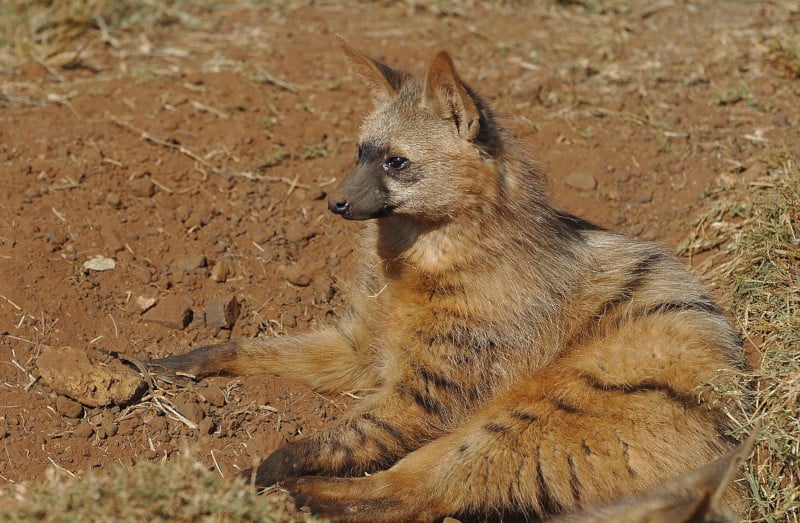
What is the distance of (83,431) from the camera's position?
14.9 ft

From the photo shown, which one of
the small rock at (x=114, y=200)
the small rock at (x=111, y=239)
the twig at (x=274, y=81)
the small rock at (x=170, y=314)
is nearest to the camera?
the small rock at (x=170, y=314)

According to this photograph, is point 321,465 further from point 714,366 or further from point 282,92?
point 282,92

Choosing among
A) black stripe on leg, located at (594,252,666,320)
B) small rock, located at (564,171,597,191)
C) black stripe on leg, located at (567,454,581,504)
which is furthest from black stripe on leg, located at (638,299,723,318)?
small rock, located at (564,171,597,191)

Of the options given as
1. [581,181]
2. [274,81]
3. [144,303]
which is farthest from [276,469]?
[274,81]

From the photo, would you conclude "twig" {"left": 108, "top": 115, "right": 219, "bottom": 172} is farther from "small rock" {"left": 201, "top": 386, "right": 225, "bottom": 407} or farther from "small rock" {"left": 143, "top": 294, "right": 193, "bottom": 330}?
"small rock" {"left": 201, "top": 386, "right": 225, "bottom": 407}

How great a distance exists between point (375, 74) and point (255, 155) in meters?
1.89

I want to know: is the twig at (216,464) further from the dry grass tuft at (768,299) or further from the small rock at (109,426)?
the dry grass tuft at (768,299)

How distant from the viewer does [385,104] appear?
484 centimetres

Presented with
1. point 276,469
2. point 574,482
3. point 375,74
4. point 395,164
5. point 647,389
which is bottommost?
point 276,469

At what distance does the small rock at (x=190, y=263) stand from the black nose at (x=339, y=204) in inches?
62.0

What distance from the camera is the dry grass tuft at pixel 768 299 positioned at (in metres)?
4.21

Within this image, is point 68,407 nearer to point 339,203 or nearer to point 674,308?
point 339,203

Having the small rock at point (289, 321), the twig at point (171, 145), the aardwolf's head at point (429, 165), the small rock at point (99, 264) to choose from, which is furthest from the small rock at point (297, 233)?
the aardwolf's head at point (429, 165)

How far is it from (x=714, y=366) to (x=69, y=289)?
3.62 meters
